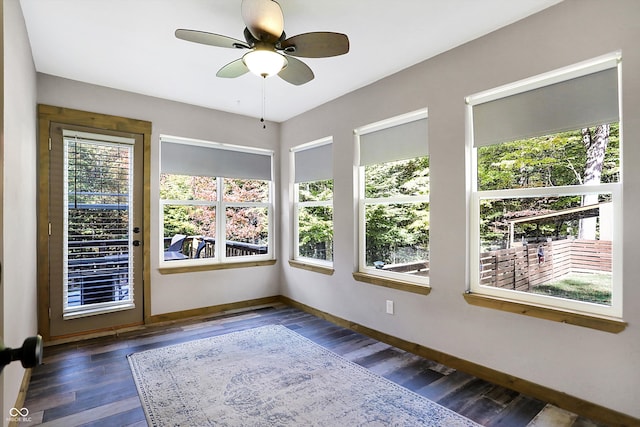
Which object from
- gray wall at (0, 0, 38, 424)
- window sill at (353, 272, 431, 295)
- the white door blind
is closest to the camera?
gray wall at (0, 0, 38, 424)

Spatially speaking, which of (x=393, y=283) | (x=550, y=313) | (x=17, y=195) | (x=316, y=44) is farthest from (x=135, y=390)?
(x=550, y=313)

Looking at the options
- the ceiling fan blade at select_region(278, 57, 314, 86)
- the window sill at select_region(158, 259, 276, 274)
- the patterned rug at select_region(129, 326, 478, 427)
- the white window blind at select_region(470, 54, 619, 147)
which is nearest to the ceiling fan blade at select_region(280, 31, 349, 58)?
the ceiling fan blade at select_region(278, 57, 314, 86)

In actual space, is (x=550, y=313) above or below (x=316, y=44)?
below

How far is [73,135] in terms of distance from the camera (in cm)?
349

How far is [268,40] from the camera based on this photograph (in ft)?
6.89

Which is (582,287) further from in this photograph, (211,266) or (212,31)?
(211,266)

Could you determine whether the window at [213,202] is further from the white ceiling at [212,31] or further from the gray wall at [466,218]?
the gray wall at [466,218]

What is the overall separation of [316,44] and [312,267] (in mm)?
2804

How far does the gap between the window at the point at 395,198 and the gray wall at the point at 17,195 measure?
112 inches

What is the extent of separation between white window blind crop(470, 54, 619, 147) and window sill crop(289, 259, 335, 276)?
218 centimetres

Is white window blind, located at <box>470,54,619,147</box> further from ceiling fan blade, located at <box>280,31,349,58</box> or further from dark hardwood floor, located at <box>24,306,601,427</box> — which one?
dark hardwood floor, located at <box>24,306,601,427</box>

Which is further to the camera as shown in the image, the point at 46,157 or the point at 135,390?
the point at 46,157

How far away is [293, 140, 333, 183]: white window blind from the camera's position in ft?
13.9

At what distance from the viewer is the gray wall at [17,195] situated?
1837mm
